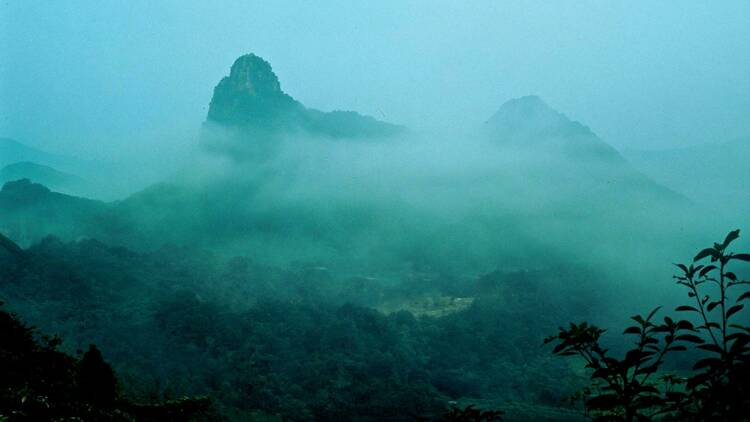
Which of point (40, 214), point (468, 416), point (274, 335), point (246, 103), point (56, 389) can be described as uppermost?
point (246, 103)

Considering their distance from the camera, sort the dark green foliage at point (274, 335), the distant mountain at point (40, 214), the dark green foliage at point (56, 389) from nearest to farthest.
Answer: the dark green foliage at point (56, 389)
the dark green foliage at point (274, 335)
the distant mountain at point (40, 214)

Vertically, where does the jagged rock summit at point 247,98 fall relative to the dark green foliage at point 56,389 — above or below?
above

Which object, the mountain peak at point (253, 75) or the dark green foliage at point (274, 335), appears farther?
the mountain peak at point (253, 75)

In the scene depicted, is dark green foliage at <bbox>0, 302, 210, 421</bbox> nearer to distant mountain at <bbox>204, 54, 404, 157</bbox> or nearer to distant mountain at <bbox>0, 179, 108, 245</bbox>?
distant mountain at <bbox>0, 179, 108, 245</bbox>

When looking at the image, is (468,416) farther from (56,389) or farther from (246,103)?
(246,103)

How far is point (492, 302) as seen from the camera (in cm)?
10350

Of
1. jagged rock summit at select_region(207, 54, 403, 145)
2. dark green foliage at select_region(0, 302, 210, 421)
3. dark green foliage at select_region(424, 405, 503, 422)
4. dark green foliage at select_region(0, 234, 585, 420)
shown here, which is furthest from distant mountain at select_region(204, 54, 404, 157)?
dark green foliage at select_region(424, 405, 503, 422)

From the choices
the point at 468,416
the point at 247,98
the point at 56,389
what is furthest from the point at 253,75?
the point at 468,416

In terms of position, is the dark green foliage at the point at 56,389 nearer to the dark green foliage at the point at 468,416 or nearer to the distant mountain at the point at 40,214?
the dark green foliage at the point at 468,416

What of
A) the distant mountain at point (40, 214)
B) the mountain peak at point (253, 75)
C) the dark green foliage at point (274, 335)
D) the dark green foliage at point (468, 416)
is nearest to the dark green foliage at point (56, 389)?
the dark green foliage at point (468, 416)

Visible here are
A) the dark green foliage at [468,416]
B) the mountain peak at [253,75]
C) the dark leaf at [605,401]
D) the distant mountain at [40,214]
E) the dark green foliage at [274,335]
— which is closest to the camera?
the dark leaf at [605,401]

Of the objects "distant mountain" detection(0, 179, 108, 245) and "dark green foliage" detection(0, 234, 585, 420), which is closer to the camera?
"dark green foliage" detection(0, 234, 585, 420)

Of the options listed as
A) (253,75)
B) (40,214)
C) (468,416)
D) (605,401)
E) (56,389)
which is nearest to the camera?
(605,401)

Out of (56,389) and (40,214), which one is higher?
(40,214)
